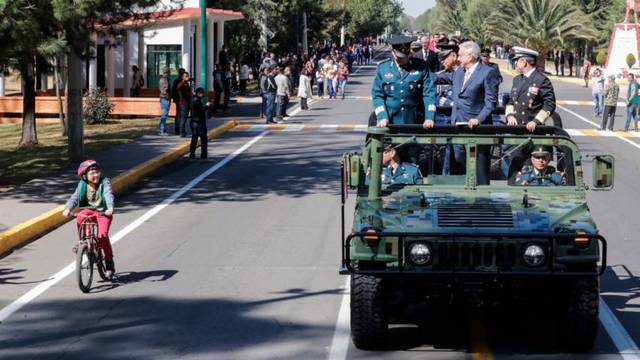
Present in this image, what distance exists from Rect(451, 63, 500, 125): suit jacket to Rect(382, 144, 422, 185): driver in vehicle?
6.43ft

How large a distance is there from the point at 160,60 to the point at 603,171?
37.4m

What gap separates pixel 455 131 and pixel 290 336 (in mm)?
2365

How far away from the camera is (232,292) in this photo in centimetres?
1159

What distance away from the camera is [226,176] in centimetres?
2231

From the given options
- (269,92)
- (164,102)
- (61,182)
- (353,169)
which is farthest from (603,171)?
(269,92)

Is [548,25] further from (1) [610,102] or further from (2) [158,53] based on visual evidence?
(1) [610,102]

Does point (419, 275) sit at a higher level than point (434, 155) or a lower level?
lower

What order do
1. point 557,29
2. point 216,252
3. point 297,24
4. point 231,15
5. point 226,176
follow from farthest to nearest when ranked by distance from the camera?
point 557,29
point 297,24
point 231,15
point 226,176
point 216,252

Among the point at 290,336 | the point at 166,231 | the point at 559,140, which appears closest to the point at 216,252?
the point at 166,231

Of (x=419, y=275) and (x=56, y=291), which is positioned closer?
(x=419, y=275)

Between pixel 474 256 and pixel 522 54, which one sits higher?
pixel 522 54

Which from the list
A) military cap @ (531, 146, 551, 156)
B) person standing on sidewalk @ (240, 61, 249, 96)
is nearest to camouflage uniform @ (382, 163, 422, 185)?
military cap @ (531, 146, 551, 156)

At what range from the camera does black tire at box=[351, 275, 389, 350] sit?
8703mm

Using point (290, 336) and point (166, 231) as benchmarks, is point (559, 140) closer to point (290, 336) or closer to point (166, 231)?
point (290, 336)
